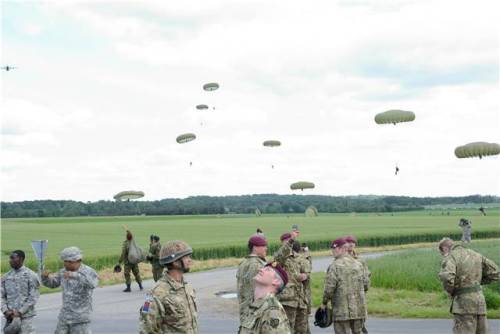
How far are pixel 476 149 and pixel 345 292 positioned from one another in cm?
2746

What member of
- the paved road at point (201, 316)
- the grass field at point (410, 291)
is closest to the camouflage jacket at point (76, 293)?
the paved road at point (201, 316)

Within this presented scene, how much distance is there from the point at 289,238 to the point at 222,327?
5.68 meters

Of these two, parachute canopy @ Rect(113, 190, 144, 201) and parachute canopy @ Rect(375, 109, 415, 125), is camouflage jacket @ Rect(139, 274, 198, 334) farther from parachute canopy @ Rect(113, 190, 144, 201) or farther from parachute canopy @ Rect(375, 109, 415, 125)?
parachute canopy @ Rect(113, 190, 144, 201)

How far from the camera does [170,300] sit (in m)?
6.93

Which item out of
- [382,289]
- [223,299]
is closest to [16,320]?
[223,299]

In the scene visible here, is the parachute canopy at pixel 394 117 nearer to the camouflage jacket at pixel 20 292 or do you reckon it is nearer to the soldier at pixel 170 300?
the camouflage jacket at pixel 20 292

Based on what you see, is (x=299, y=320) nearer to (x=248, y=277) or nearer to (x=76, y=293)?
(x=248, y=277)

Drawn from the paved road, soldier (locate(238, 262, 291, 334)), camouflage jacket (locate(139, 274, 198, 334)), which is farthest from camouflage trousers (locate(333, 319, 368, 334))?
soldier (locate(238, 262, 291, 334))

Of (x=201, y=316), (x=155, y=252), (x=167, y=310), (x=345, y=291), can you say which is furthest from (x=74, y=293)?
(x=155, y=252)

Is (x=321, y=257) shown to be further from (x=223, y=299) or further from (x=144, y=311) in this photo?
(x=144, y=311)

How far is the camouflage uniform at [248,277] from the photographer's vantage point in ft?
31.1

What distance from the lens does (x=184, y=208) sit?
174m

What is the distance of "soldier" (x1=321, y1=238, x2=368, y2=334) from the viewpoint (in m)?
10.7

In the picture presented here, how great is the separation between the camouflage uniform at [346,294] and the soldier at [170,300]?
422cm
